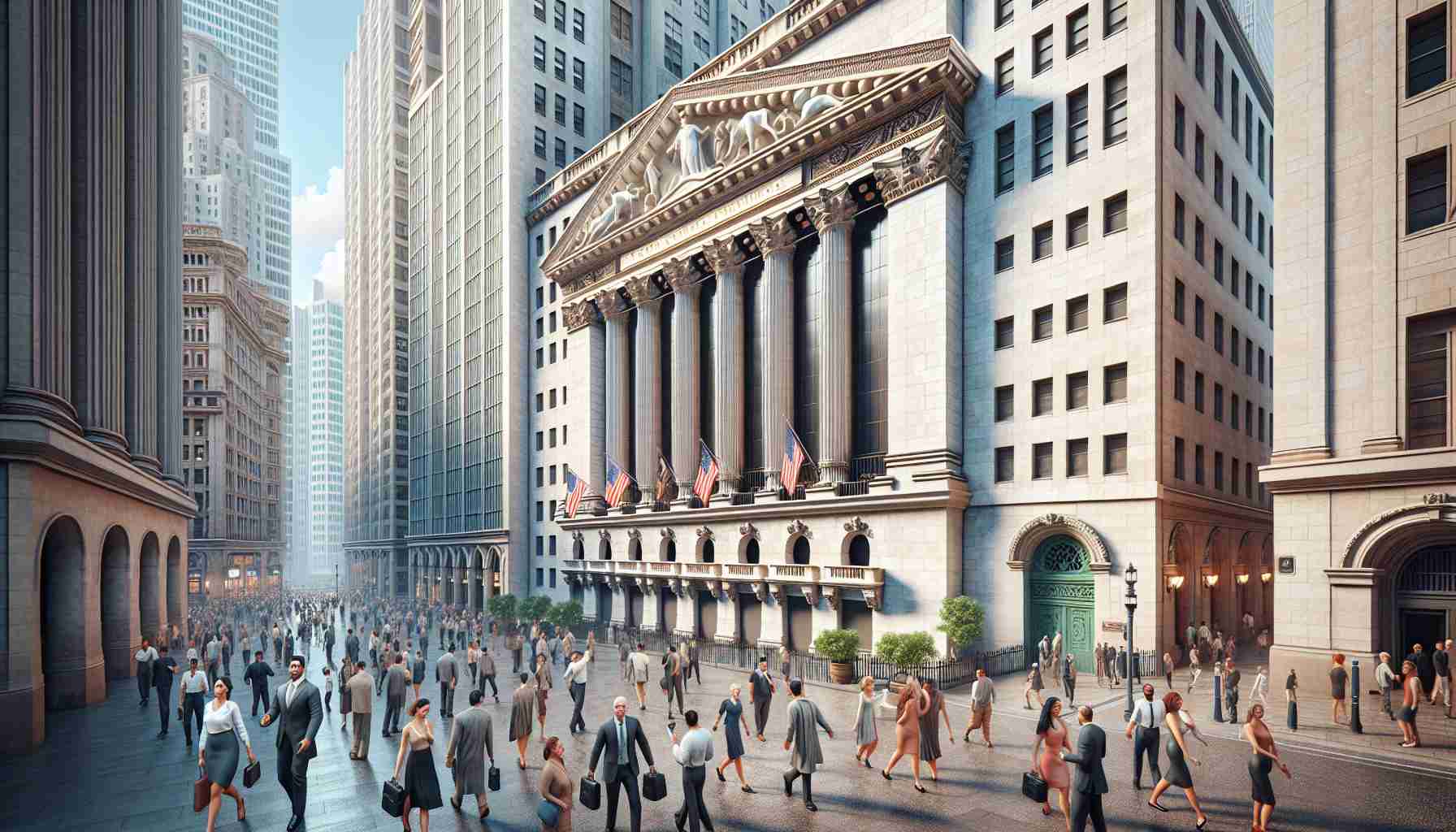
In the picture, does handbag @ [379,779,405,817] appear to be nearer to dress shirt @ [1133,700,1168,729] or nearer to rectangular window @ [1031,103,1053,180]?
dress shirt @ [1133,700,1168,729]

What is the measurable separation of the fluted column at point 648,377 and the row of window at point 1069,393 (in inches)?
874

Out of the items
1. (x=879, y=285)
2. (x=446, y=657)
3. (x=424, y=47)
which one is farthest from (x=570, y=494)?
(x=424, y=47)

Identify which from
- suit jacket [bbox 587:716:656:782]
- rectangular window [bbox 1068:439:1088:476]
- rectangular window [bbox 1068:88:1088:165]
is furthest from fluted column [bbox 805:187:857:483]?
suit jacket [bbox 587:716:656:782]

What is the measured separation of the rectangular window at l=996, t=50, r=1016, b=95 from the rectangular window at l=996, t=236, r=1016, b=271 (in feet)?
21.2

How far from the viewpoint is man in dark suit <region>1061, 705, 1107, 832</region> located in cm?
1130

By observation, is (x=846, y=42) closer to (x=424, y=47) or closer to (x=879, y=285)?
(x=879, y=285)

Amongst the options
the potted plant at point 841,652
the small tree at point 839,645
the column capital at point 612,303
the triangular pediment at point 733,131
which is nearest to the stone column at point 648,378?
the column capital at point 612,303

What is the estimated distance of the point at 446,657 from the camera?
70.2 ft

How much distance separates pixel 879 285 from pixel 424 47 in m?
82.7

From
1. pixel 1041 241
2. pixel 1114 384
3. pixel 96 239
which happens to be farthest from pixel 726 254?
pixel 96 239

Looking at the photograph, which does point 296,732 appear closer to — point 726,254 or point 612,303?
point 726,254

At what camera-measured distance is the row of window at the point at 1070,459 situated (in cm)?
2898

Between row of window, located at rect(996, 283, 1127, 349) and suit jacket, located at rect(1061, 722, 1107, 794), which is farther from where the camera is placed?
row of window, located at rect(996, 283, 1127, 349)

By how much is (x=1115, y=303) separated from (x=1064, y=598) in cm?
1127
